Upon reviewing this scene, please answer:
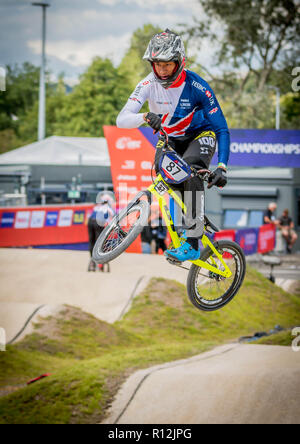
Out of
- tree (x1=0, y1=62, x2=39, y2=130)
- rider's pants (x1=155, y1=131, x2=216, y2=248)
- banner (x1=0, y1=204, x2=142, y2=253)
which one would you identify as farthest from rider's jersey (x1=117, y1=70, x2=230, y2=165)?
tree (x1=0, y1=62, x2=39, y2=130)

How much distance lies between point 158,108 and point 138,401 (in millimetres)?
21628

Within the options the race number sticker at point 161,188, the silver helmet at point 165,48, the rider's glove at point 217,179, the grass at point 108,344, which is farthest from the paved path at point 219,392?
the silver helmet at point 165,48

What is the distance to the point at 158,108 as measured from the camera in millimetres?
8891

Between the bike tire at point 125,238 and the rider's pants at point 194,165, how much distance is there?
1.88 ft

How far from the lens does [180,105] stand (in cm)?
880

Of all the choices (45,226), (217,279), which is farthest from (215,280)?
(45,226)

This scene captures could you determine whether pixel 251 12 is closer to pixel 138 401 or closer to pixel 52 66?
pixel 138 401

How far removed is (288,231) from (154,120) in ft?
130

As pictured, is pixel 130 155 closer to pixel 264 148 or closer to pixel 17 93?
pixel 264 148

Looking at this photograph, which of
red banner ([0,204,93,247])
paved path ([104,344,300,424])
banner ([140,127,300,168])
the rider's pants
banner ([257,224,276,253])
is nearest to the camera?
the rider's pants

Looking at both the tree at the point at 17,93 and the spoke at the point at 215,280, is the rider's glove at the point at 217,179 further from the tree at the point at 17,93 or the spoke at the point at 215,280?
the tree at the point at 17,93

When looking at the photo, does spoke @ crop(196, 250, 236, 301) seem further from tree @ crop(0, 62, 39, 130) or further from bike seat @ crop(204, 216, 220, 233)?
tree @ crop(0, 62, 39, 130)

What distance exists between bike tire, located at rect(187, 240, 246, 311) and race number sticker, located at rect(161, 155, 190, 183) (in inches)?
63.5

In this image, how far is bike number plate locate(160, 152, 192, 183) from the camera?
28.6 ft
